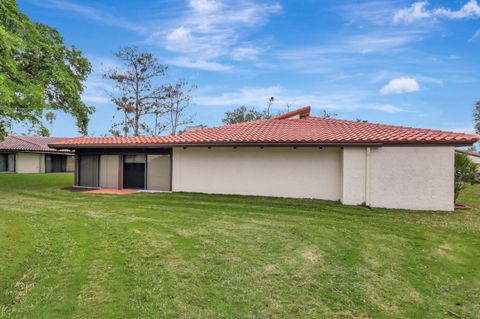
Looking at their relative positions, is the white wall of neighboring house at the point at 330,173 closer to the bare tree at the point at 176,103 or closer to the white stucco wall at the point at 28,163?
the white stucco wall at the point at 28,163

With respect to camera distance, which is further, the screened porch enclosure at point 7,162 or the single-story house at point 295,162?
the screened porch enclosure at point 7,162

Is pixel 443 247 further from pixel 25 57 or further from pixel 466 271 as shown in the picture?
pixel 25 57

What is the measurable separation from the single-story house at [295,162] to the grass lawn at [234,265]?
6.66ft

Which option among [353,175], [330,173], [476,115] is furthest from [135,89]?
[476,115]

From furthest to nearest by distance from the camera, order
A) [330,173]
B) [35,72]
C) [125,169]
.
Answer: [35,72], [125,169], [330,173]

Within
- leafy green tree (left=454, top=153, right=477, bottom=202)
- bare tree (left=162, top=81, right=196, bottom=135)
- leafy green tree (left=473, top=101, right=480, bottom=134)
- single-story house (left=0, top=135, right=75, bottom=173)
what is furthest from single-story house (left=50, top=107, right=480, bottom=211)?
leafy green tree (left=473, top=101, right=480, bottom=134)

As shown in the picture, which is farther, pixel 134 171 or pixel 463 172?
pixel 134 171

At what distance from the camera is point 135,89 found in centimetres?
3509

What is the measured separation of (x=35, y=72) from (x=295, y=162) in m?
15.0

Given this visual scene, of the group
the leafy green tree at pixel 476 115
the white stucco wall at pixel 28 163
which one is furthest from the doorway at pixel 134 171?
the leafy green tree at pixel 476 115

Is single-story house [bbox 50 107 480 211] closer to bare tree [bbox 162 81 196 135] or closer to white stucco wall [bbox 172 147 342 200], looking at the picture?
white stucco wall [bbox 172 147 342 200]

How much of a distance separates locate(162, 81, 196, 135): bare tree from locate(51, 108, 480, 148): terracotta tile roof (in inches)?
791

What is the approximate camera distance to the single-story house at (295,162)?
11.6 metres

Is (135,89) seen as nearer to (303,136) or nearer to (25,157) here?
(25,157)
